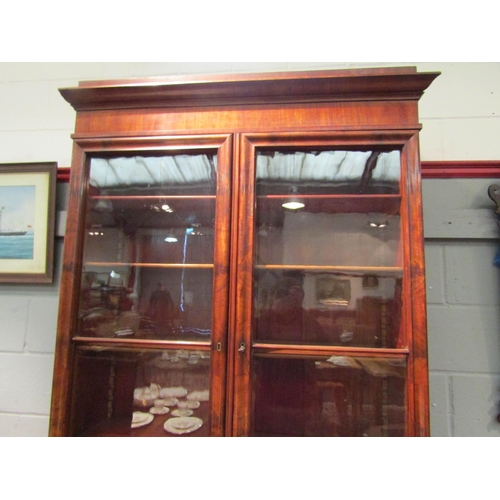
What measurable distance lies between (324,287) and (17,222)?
47.2 inches

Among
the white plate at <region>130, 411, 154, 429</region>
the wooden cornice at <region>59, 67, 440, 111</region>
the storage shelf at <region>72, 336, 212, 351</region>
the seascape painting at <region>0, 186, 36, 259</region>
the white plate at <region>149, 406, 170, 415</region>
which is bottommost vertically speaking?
the white plate at <region>130, 411, 154, 429</region>

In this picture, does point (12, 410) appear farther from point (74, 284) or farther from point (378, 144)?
point (378, 144)

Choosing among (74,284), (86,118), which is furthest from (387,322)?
(86,118)

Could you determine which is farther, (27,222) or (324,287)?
(27,222)

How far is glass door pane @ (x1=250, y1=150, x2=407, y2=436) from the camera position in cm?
82

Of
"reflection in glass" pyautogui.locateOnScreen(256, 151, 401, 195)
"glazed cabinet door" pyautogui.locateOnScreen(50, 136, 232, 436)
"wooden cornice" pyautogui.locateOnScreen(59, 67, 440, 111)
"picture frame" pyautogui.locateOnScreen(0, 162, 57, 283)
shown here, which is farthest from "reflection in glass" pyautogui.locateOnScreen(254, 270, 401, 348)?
"picture frame" pyautogui.locateOnScreen(0, 162, 57, 283)

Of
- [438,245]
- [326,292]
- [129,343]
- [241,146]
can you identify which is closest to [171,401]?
[129,343]

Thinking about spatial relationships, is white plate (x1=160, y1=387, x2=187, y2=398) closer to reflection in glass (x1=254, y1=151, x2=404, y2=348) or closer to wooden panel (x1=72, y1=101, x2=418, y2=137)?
reflection in glass (x1=254, y1=151, x2=404, y2=348)

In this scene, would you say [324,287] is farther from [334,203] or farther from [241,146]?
[241,146]

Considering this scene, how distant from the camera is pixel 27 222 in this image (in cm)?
118

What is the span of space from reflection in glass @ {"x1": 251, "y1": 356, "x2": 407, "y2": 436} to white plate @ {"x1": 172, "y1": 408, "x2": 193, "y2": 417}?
0.19 meters

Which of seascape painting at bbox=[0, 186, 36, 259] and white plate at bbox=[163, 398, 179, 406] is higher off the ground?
seascape painting at bbox=[0, 186, 36, 259]
